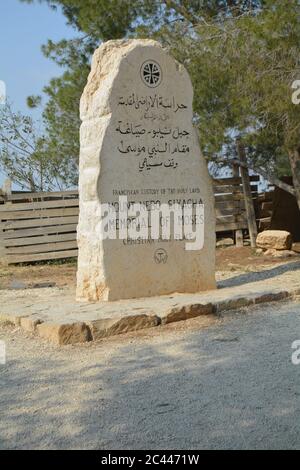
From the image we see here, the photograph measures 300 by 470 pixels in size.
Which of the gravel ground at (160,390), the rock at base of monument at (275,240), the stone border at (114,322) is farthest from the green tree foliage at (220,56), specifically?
the gravel ground at (160,390)

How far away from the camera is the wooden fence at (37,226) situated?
1267cm

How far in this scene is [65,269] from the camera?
476 inches

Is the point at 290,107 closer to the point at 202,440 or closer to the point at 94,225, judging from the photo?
the point at 94,225

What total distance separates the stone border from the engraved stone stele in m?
0.99

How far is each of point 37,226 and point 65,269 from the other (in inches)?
54.9

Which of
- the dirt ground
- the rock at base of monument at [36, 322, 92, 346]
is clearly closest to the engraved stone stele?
the rock at base of monument at [36, 322, 92, 346]

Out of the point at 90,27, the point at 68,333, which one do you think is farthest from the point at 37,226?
the point at 68,333

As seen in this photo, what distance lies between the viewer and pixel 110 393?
421 centimetres

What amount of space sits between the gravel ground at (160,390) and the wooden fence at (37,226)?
6.69 metres

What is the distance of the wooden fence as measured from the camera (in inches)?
499

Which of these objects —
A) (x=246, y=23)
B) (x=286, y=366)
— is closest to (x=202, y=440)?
(x=286, y=366)

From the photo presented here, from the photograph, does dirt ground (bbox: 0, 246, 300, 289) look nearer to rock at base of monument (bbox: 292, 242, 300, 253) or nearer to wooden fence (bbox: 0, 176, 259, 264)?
wooden fence (bbox: 0, 176, 259, 264)

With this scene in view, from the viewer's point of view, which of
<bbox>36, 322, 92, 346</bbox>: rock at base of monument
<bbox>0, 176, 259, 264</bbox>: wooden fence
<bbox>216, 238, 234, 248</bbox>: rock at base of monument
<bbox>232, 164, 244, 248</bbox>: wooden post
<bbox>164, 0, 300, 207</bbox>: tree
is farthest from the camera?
<bbox>216, 238, 234, 248</bbox>: rock at base of monument

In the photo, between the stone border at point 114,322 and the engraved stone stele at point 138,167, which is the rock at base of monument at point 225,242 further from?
the stone border at point 114,322
